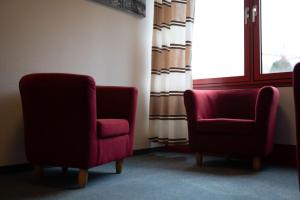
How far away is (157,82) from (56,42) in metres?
1.21

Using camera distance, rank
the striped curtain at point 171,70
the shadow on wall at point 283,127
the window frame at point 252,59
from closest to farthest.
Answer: the shadow on wall at point 283,127 < the window frame at point 252,59 < the striped curtain at point 171,70

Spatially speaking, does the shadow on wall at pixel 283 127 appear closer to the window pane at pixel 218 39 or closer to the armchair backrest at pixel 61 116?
the window pane at pixel 218 39

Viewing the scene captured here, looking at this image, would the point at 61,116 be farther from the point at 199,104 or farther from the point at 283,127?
the point at 283,127

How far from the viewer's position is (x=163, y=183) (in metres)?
1.93

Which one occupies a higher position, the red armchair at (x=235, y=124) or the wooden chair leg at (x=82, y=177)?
the red armchair at (x=235, y=124)

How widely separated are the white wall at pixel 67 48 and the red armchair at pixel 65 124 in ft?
1.26

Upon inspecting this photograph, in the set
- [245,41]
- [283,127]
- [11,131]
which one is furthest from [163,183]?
[245,41]

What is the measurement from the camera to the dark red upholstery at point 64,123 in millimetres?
1779

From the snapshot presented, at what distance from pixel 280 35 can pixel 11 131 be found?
8.44 ft

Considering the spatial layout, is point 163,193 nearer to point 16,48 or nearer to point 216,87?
point 16,48

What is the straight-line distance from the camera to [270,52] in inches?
115

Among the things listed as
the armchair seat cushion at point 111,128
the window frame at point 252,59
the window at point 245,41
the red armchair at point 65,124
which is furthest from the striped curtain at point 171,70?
the red armchair at point 65,124

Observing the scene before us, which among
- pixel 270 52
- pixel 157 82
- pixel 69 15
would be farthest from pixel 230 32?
pixel 69 15

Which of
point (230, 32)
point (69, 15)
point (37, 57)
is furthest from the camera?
point (230, 32)
